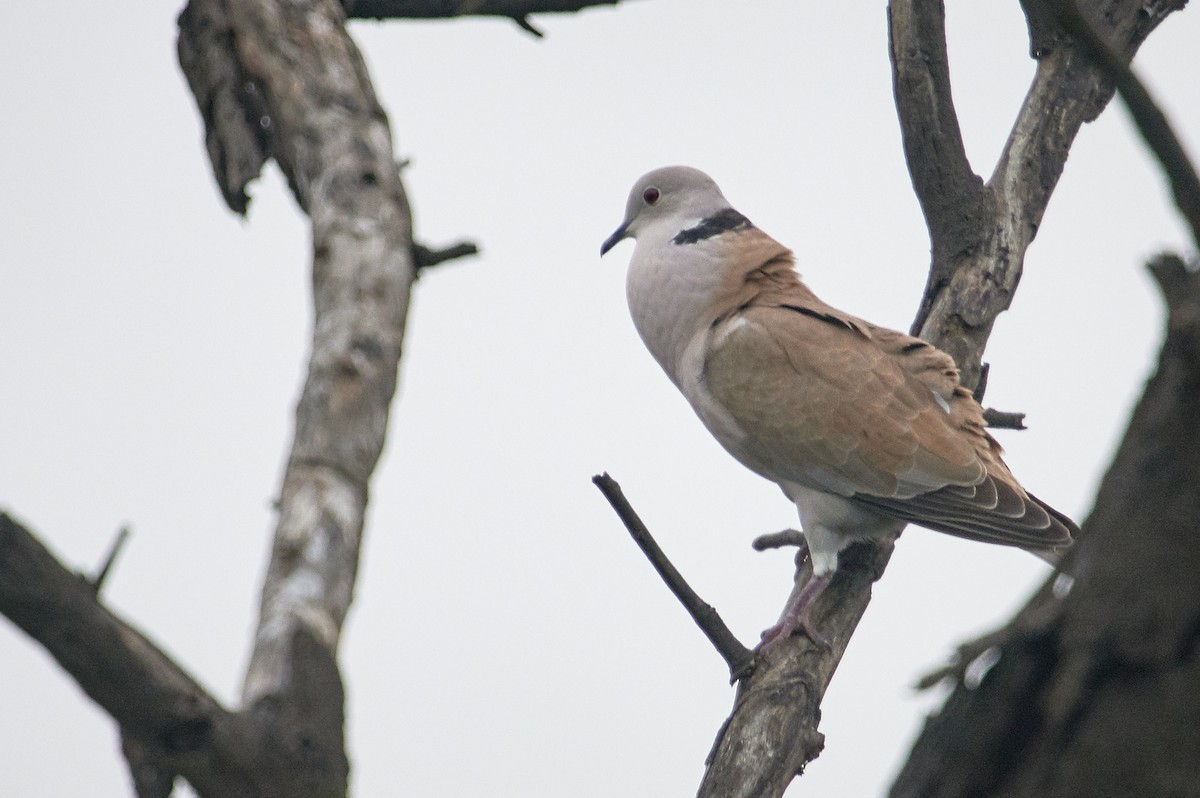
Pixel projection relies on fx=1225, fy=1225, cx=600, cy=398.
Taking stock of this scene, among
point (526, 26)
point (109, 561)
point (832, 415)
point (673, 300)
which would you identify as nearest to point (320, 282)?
point (109, 561)

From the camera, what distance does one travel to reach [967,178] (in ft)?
13.9

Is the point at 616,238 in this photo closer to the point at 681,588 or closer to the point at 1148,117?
the point at 681,588

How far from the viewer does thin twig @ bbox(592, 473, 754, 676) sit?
2940 millimetres

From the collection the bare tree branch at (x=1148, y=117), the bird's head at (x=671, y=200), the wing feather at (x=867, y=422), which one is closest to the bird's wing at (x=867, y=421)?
the wing feather at (x=867, y=422)

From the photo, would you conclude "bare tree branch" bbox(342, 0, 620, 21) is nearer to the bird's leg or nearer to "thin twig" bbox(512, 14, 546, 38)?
"thin twig" bbox(512, 14, 546, 38)

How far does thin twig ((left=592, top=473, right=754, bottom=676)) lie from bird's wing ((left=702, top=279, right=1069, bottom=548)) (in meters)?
1.06

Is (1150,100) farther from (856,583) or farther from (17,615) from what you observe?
(856,583)

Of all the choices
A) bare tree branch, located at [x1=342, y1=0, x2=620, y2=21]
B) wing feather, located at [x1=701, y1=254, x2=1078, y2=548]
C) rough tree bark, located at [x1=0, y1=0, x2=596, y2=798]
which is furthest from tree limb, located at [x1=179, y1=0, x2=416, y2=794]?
wing feather, located at [x1=701, y1=254, x2=1078, y2=548]

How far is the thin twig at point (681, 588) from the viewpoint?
294 cm

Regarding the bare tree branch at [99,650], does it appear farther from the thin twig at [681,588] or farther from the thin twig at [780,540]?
the thin twig at [780,540]

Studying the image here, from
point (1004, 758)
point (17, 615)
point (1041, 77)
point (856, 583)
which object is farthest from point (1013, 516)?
point (17, 615)

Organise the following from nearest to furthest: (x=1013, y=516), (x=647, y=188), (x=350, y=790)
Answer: (x=350, y=790)
(x=1013, y=516)
(x=647, y=188)

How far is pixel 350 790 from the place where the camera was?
60.5 inches

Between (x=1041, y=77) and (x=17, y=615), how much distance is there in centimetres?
411
